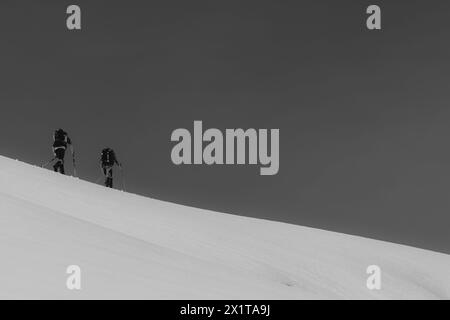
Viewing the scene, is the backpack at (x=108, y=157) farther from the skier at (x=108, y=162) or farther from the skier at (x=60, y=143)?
the skier at (x=60, y=143)

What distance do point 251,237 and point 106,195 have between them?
3.29 metres

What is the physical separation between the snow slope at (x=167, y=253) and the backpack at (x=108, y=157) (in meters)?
0.90

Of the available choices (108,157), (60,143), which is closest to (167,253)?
(60,143)

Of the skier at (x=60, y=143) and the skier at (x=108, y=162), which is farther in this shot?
the skier at (x=108, y=162)

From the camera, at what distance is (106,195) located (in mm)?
14836

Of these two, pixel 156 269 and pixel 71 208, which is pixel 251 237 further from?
pixel 156 269

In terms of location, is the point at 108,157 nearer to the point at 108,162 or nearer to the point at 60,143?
the point at 108,162

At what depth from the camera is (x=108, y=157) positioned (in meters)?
16.4

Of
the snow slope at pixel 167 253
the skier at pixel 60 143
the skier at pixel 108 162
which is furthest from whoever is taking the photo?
the skier at pixel 108 162

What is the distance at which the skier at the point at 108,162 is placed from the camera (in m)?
16.4

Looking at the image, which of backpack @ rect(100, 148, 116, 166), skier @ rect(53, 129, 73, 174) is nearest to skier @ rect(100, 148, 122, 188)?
backpack @ rect(100, 148, 116, 166)

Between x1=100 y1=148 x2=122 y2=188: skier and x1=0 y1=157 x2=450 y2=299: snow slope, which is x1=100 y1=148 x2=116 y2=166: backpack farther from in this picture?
x1=0 y1=157 x2=450 y2=299: snow slope

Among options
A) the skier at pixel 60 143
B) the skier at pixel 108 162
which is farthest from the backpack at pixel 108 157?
the skier at pixel 60 143
